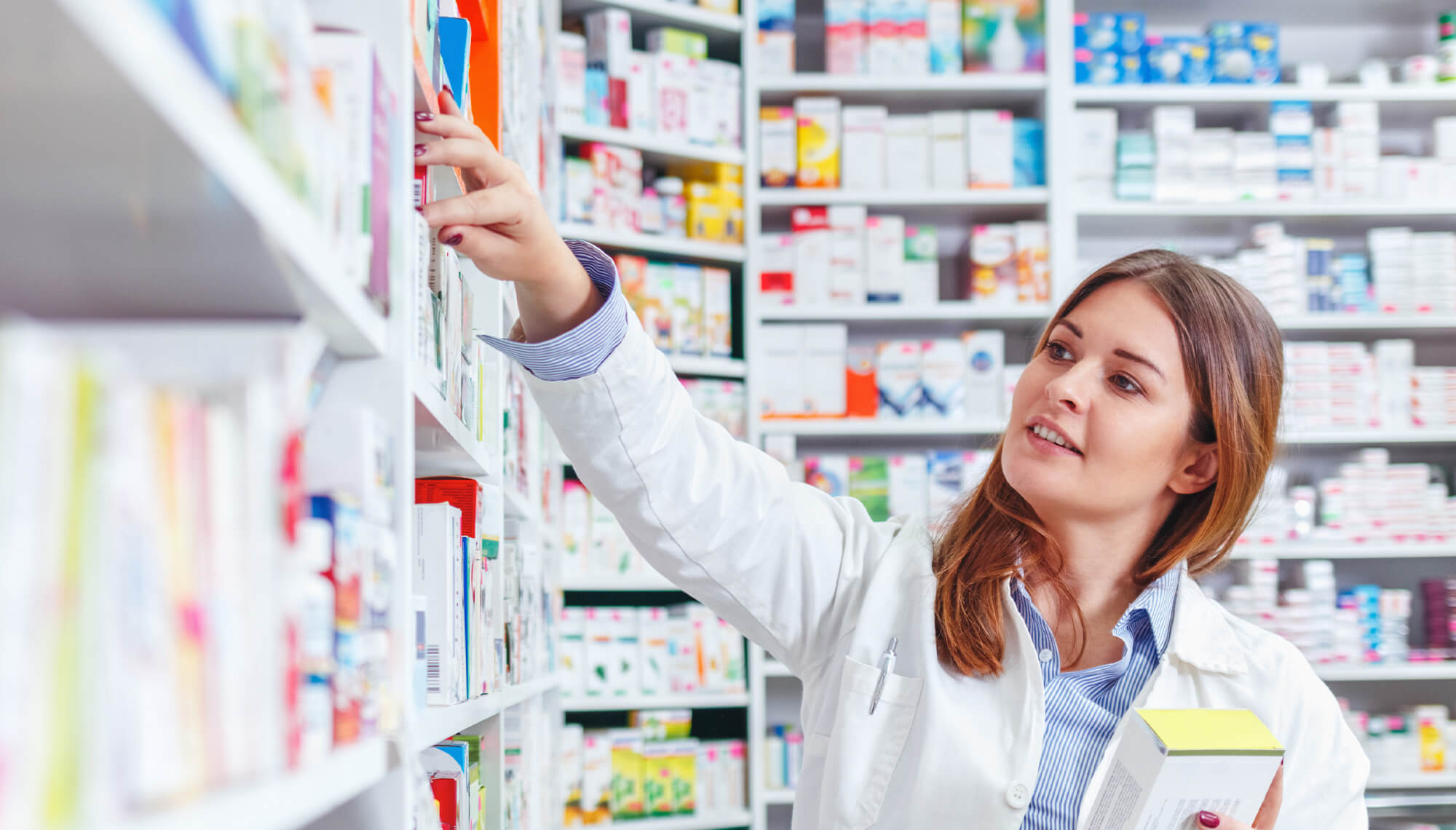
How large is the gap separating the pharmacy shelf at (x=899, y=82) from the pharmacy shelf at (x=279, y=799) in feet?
10.8

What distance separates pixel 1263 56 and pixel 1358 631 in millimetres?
1894

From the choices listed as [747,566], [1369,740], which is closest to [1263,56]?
[1369,740]

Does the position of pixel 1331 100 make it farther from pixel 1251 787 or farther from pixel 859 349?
pixel 1251 787

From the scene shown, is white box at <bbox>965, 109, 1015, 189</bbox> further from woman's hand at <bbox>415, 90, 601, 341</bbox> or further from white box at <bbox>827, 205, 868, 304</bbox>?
woman's hand at <bbox>415, 90, 601, 341</bbox>

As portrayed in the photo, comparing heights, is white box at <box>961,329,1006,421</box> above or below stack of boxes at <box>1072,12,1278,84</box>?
below

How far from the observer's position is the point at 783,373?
3.66m

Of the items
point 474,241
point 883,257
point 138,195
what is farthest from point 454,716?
point 883,257

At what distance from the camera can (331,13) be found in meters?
0.97

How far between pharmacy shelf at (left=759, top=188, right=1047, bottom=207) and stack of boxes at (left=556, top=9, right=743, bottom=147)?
0.23m

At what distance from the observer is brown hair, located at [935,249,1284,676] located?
1.63 m

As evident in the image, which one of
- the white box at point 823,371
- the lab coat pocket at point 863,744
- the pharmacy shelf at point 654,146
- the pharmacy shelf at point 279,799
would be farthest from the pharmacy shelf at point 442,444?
the white box at point 823,371

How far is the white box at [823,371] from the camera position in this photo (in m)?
3.66

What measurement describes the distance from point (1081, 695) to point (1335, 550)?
2.55 metres

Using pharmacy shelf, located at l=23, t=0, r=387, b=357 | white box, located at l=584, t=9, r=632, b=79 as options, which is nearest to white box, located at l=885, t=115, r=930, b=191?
white box, located at l=584, t=9, r=632, b=79
